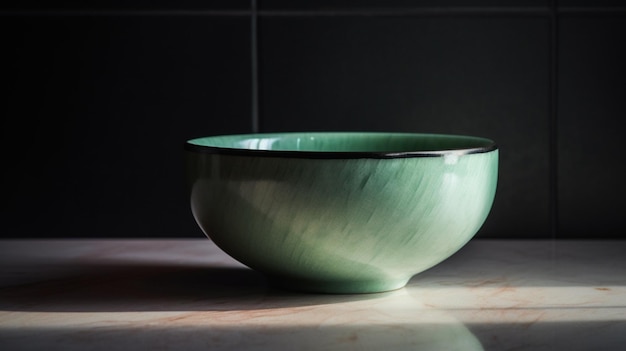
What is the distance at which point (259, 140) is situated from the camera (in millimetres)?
893

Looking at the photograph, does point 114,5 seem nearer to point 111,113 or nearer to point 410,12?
point 111,113

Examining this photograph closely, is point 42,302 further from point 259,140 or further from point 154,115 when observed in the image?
point 154,115

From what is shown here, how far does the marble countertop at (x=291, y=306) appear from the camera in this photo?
2.10 ft

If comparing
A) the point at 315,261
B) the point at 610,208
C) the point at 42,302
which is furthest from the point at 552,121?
the point at 42,302

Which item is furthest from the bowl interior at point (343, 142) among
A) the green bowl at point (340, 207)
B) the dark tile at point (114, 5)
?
the dark tile at point (114, 5)

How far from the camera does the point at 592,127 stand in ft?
3.51

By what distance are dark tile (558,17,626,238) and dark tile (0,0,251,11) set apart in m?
0.40

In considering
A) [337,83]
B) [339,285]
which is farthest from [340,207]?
[337,83]

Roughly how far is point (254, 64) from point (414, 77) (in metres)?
0.19

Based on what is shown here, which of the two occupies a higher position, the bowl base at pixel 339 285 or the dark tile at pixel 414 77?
the dark tile at pixel 414 77

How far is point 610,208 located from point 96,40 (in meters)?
0.65

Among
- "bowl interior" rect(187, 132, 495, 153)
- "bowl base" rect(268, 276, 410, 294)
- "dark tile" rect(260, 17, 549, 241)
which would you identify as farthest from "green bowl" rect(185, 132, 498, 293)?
"dark tile" rect(260, 17, 549, 241)

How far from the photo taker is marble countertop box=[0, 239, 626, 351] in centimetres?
64

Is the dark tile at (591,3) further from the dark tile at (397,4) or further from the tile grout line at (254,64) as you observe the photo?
the tile grout line at (254,64)
